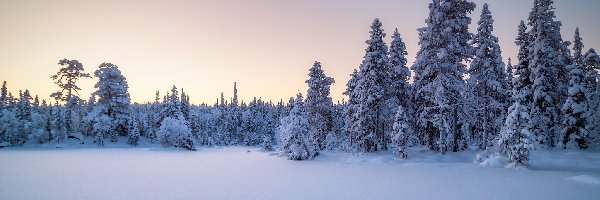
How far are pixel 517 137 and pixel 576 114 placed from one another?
44.1 feet

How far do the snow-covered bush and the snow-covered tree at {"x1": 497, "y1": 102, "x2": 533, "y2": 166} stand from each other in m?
43.3

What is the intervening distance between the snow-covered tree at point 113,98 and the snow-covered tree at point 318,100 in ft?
112

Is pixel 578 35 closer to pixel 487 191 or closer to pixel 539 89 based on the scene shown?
pixel 539 89

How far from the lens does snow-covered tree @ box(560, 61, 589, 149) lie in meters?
36.6

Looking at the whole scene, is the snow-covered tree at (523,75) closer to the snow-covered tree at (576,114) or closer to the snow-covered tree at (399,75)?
the snow-covered tree at (576,114)

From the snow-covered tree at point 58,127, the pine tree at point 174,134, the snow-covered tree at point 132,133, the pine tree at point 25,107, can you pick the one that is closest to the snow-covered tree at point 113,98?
the snow-covered tree at point 132,133

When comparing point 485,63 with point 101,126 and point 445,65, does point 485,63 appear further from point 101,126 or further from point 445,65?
point 101,126

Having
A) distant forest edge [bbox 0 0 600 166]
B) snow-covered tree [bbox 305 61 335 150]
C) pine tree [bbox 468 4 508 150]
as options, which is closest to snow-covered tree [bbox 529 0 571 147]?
distant forest edge [bbox 0 0 600 166]

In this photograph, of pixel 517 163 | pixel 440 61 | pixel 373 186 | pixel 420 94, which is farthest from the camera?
pixel 420 94

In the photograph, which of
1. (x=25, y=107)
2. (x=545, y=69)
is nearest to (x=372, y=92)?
(x=545, y=69)

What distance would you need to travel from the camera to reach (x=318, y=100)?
161 ft

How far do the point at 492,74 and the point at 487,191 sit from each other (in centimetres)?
2512

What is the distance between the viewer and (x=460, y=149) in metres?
36.9

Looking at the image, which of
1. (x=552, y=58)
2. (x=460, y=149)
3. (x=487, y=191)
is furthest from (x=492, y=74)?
(x=487, y=191)
